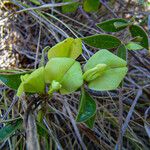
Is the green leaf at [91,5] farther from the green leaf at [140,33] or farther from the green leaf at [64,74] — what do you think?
the green leaf at [64,74]

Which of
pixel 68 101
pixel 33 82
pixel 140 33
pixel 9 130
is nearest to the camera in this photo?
pixel 33 82

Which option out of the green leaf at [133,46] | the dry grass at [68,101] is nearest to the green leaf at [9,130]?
the dry grass at [68,101]

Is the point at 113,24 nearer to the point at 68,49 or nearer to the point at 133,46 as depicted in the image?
the point at 133,46

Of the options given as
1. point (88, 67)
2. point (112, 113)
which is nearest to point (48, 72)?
point (88, 67)

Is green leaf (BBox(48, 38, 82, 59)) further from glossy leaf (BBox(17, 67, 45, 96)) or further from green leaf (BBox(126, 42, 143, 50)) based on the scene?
green leaf (BBox(126, 42, 143, 50))

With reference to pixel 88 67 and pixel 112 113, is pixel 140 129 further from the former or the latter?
pixel 88 67

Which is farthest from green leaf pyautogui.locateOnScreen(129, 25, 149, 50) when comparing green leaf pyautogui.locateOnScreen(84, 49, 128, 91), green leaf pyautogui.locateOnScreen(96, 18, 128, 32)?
green leaf pyautogui.locateOnScreen(84, 49, 128, 91)

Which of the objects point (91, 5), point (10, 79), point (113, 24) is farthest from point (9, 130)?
point (91, 5)
